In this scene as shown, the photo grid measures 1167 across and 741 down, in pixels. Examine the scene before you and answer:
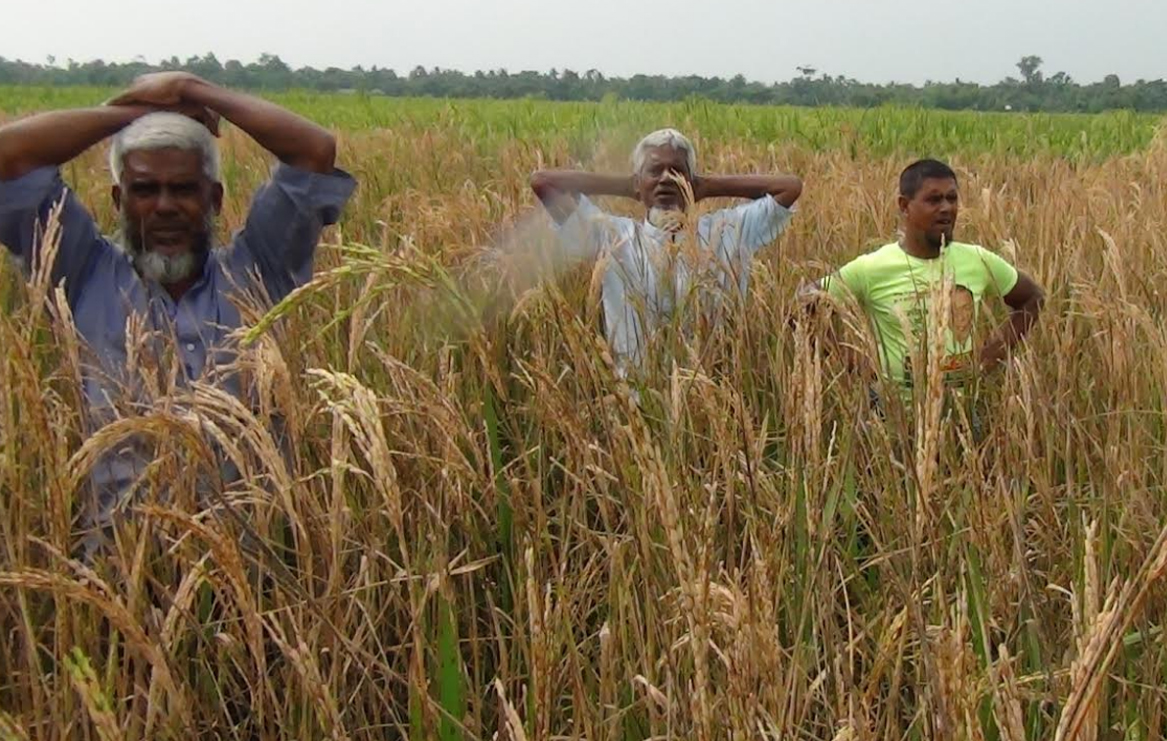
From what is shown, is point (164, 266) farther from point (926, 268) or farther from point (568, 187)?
point (926, 268)

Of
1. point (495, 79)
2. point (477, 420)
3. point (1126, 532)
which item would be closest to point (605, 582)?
point (477, 420)

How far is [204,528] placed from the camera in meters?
0.74

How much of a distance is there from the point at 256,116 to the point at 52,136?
38 centimetres

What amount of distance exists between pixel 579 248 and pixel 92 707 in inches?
74.2

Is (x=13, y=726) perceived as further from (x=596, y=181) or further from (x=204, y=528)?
(x=596, y=181)

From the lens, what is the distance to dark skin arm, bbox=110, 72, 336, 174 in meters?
2.03

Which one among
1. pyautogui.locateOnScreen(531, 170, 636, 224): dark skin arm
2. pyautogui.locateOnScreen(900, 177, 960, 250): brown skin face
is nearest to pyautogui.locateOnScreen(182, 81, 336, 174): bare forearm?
pyautogui.locateOnScreen(531, 170, 636, 224): dark skin arm

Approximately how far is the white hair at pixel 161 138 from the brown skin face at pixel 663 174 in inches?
50.7

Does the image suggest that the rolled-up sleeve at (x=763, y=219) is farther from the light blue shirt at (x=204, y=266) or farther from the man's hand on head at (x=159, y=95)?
the man's hand on head at (x=159, y=95)

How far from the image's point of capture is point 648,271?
82.6 inches

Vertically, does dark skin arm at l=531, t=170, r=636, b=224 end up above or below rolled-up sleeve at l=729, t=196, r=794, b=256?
above

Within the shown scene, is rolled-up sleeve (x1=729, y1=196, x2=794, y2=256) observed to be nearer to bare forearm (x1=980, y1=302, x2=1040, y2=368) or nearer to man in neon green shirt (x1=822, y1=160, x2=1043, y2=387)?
man in neon green shirt (x1=822, y1=160, x2=1043, y2=387)

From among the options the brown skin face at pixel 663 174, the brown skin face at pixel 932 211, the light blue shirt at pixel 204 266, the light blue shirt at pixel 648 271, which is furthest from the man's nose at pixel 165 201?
the brown skin face at pixel 932 211

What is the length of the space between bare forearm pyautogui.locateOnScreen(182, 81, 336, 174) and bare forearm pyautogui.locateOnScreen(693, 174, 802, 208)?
1.30 meters
